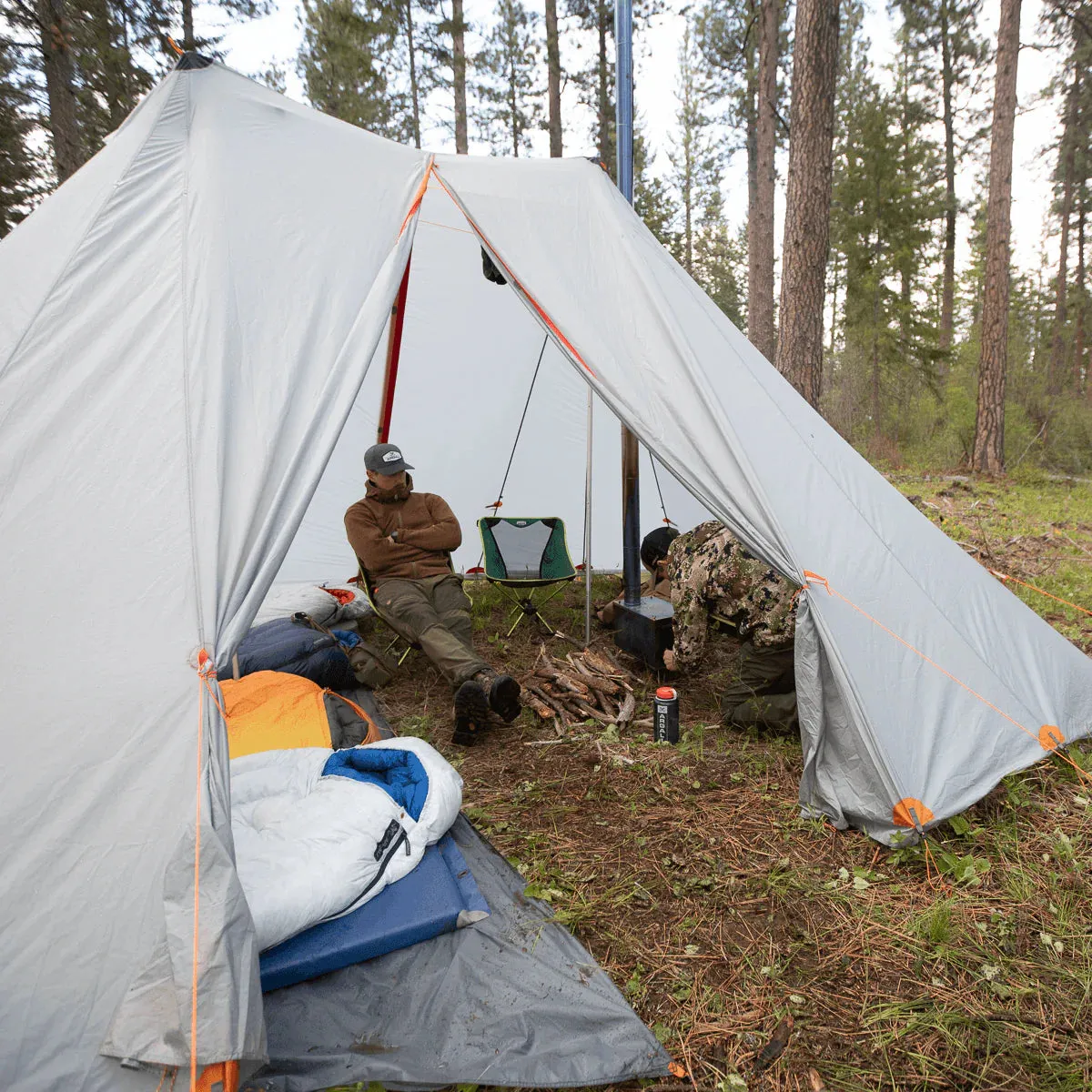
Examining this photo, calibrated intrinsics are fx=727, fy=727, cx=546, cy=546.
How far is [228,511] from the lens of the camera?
2.00 m

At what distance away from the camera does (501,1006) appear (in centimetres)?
186

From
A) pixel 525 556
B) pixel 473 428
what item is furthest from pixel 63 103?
pixel 525 556

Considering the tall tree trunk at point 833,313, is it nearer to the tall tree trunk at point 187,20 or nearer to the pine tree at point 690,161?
the pine tree at point 690,161

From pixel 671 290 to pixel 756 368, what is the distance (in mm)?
508

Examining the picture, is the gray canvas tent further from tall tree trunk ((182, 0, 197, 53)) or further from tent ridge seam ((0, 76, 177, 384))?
tall tree trunk ((182, 0, 197, 53))

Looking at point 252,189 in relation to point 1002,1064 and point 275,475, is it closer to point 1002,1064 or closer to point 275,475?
point 275,475

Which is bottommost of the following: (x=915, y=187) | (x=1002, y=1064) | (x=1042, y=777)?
(x=1002, y=1064)

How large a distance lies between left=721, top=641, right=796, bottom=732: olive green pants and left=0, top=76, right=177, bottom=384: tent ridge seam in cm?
287

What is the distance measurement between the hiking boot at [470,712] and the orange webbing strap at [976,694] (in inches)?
59.6

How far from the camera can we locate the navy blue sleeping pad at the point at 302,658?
3707 millimetres

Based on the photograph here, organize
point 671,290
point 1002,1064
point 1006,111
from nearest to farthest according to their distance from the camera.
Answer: point 1002,1064
point 671,290
point 1006,111

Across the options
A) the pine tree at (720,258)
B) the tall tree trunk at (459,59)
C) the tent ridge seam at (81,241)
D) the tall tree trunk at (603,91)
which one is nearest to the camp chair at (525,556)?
the tent ridge seam at (81,241)

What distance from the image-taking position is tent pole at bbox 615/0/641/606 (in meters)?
3.90

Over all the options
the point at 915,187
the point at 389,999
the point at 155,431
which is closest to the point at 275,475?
the point at 155,431
